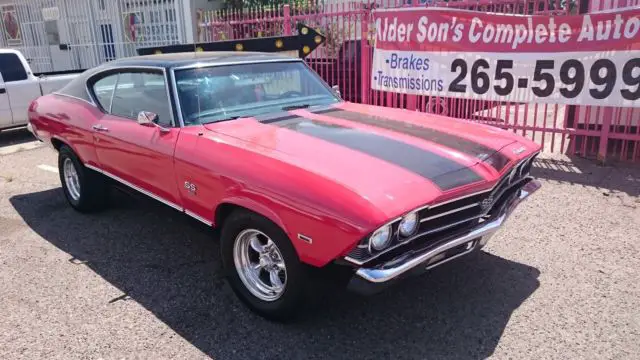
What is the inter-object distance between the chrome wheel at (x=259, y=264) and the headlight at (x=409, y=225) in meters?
0.76

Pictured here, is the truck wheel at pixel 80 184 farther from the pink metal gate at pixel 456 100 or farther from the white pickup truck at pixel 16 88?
Answer: the pink metal gate at pixel 456 100

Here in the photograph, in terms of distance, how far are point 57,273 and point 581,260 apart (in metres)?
4.12

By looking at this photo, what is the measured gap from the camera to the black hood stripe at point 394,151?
294cm

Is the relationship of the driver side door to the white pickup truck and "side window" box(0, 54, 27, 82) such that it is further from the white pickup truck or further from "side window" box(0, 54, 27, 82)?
"side window" box(0, 54, 27, 82)

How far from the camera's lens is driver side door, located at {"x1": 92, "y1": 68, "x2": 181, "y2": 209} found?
12.3 ft

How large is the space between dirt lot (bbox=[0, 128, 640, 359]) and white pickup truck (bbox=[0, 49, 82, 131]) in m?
4.76

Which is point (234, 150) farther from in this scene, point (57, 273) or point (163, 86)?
point (57, 273)

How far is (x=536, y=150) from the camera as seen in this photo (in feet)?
12.4

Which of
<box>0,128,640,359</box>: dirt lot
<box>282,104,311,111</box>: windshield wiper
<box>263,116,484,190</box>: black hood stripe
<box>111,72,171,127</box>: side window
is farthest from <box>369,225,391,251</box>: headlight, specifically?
<box>111,72,171,127</box>: side window

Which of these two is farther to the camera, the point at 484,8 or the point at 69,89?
the point at 484,8

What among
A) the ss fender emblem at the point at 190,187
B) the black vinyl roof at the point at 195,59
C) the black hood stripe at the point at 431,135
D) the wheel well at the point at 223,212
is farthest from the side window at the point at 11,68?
the wheel well at the point at 223,212

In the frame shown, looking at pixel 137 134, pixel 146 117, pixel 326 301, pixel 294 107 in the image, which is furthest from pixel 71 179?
pixel 326 301

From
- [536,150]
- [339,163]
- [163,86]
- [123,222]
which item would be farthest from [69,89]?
[536,150]

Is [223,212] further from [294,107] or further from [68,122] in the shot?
[68,122]
